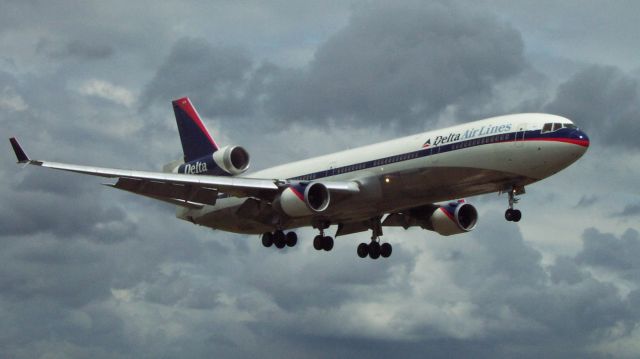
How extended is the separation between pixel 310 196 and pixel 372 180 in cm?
372

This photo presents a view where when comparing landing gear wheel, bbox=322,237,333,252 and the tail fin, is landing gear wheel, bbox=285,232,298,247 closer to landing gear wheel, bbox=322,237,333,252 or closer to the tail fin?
landing gear wheel, bbox=322,237,333,252

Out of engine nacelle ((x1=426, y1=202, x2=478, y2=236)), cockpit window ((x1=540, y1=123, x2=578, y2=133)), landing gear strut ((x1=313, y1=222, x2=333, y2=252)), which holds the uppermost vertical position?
engine nacelle ((x1=426, y1=202, x2=478, y2=236))

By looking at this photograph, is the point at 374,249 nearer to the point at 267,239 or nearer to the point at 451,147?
the point at 267,239

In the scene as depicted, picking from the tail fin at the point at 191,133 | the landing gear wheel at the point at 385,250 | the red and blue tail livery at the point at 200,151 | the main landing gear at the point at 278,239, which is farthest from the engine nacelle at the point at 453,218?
the tail fin at the point at 191,133

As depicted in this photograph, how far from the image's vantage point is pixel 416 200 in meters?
63.9

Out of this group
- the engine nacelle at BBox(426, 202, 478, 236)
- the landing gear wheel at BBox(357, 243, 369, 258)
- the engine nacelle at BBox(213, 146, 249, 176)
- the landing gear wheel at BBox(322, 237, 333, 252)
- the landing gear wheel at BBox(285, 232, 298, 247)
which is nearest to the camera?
the landing gear wheel at BBox(285, 232, 298, 247)

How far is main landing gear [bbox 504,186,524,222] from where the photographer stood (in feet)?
198

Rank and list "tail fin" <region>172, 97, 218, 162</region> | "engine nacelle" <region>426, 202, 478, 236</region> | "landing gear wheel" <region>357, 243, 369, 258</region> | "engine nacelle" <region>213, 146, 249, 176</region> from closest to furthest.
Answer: "engine nacelle" <region>213, 146, 249, 176</region>, "engine nacelle" <region>426, 202, 478, 236</region>, "landing gear wheel" <region>357, 243, 369, 258</region>, "tail fin" <region>172, 97, 218, 162</region>

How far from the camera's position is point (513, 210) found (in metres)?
60.6

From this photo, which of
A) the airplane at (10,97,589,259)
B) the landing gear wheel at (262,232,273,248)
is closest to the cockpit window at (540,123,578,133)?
the airplane at (10,97,589,259)

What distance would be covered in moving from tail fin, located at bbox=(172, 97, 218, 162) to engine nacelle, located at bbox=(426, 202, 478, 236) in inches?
632

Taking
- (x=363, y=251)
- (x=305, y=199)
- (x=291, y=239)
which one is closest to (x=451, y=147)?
(x=305, y=199)

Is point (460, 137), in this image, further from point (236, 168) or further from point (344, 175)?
point (236, 168)

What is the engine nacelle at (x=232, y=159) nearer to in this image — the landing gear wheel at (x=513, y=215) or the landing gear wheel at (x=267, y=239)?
the landing gear wheel at (x=267, y=239)
